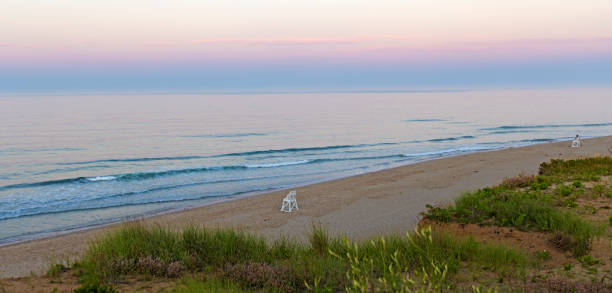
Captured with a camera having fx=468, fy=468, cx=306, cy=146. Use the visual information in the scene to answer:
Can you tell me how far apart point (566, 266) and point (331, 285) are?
3.19m

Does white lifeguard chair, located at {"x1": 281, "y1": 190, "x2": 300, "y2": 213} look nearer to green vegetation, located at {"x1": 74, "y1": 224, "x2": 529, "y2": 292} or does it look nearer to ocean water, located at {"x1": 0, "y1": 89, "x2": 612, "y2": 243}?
ocean water, located at {"x1": 0, "y1": 89, "x2": 612, "y2": 243}

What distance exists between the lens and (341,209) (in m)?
14.1

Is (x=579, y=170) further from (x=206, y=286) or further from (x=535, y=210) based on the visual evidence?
(x=206, y=286)

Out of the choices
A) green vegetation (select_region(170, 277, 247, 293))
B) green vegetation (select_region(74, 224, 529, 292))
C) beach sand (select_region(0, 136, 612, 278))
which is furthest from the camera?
beach sand (select_region(0, 136, 612, 278))

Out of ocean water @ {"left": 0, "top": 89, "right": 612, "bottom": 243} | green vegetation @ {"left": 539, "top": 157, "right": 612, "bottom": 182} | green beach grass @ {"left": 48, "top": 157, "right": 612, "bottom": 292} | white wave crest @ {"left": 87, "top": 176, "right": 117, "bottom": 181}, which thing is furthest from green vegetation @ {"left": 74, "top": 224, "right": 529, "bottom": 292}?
white wave crest @ {"left": 87, "top": 176, "right": 117, "bottom": 181}

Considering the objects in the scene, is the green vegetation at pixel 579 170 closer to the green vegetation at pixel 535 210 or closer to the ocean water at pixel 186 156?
the green vegetation at pixel 535 210

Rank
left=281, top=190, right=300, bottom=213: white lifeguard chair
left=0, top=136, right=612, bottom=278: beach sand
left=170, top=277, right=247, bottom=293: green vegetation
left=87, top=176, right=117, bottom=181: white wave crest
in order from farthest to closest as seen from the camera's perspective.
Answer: left=87, top=176, right=117, bottom=181: white wave crest, left=281, top=190, right=300, bottom=213: white lifeguard chair, left=0, top=136, right=612, bottom=278: beach sand, left=170, top=277, right=247, bottom=293: green vegetation

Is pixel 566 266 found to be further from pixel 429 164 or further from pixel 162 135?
pixel 162 135

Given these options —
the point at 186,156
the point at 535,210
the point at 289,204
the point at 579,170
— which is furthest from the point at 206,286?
the point at 186,156

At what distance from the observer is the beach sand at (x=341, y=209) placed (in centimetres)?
1098

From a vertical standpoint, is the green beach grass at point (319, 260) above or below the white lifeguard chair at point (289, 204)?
above

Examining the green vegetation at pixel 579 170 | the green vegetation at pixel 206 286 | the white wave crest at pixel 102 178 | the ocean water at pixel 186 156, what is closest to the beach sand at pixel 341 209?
the ocean water at pixel 186 156

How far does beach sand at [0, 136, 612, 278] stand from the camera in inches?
432

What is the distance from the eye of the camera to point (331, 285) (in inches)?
223
